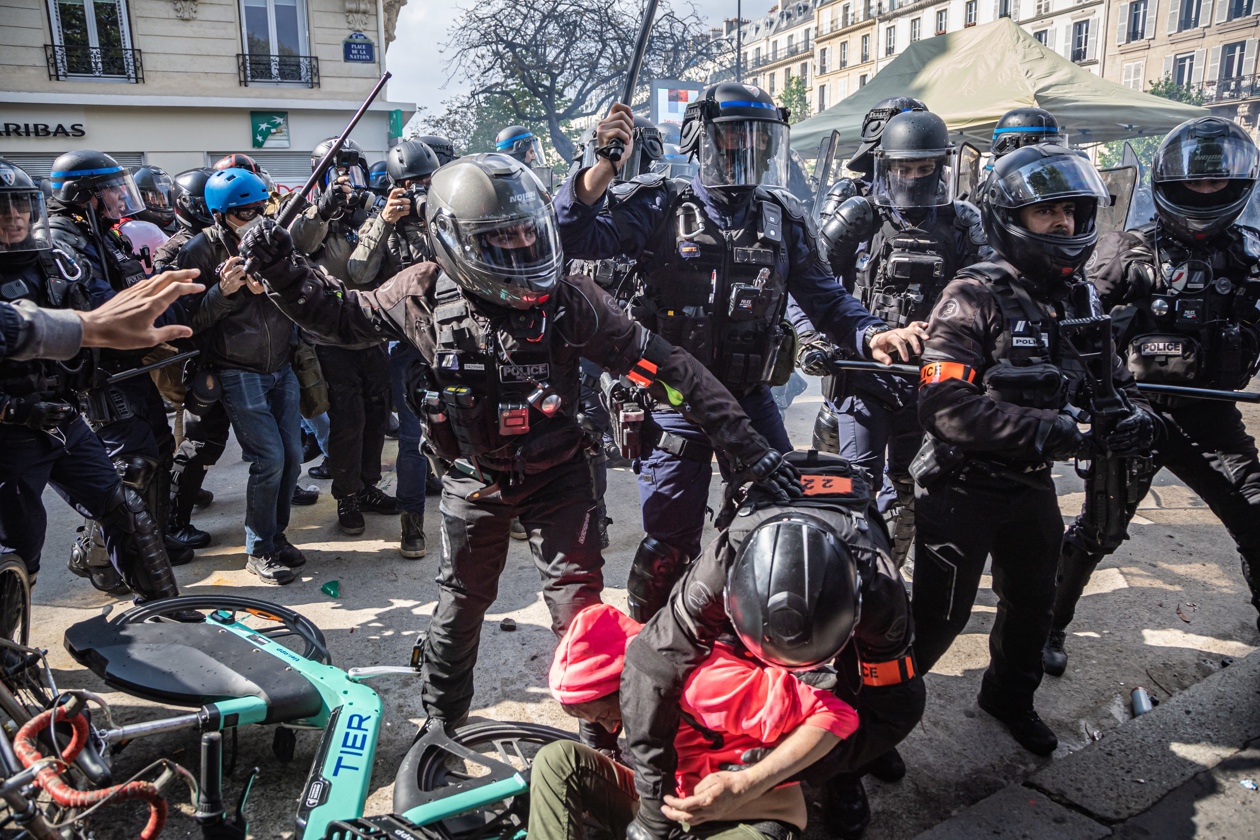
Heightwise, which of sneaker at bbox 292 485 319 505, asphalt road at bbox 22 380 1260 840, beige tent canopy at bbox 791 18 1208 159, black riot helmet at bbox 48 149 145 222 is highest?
beige tent canopy at bbox 791 18 1208 159

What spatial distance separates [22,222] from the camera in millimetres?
3205

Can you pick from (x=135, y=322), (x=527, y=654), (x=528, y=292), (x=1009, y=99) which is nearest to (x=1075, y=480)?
(x=527, y=654)

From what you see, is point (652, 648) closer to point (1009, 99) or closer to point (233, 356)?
point (233, 356)

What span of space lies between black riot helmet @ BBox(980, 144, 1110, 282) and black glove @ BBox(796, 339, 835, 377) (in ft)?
3.62

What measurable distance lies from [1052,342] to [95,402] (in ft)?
13.1

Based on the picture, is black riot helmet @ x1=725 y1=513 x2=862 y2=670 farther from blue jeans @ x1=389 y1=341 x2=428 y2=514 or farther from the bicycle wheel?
blue jeans @ x1=389 y1=341 x2=428 y2=514

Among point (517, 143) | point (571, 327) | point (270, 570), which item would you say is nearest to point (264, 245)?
point (571, 327)

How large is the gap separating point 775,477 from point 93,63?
19060 millimetres

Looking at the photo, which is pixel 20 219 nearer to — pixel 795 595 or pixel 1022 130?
pixel 795 595

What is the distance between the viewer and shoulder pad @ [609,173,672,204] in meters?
3.44

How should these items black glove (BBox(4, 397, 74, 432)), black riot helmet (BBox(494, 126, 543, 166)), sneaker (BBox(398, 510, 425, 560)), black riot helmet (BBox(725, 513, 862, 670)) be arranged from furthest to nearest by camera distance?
black riot helmet (BBox(494, 126, 543, 166))
sneaker (BBox(398, 510, 425, 560))
black glove (BBox(4, 397, 74, 432))
black riot helmet (BBox(725, 513, 862, 670))

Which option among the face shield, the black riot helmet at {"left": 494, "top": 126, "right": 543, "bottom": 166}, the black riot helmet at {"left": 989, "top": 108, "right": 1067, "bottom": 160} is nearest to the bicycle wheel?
the face shield

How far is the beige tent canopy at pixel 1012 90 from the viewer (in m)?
11.5

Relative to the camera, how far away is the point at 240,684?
8.77ft
